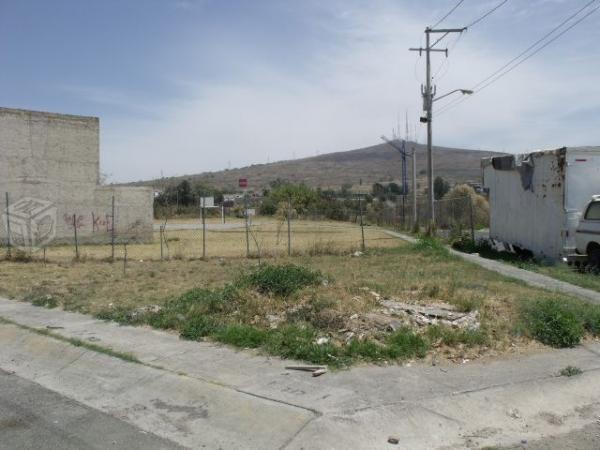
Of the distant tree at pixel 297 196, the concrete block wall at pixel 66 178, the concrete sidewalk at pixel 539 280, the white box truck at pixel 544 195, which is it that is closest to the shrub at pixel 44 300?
the concrete sidewalk at pixel 539 280

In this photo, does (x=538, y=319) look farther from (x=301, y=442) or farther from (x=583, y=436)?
(x=301, y=442)

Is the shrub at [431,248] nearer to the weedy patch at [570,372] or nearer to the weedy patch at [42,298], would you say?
the weedy patch at [42,298]

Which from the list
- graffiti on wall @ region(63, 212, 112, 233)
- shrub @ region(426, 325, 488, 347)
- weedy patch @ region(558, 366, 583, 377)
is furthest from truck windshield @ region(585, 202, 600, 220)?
graffiti on wall @ region(63, 212, 112, 233)

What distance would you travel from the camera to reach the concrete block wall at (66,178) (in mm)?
26750

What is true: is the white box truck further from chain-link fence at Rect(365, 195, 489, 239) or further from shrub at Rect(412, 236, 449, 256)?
chain-link fence at Rect(365, 195, 489, 239)

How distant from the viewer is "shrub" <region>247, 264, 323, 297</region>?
9.53 meters

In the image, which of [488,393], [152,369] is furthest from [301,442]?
[152,369]

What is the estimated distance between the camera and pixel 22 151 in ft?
88.7

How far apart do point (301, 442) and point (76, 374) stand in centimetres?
342

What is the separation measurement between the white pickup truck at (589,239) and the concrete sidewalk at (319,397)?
26.0 feet

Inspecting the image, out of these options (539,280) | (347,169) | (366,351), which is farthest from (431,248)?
(347,169)

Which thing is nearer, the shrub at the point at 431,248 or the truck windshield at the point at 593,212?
the truck windshield at the point at 593,212

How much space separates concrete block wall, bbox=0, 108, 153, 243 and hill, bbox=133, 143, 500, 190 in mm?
89781

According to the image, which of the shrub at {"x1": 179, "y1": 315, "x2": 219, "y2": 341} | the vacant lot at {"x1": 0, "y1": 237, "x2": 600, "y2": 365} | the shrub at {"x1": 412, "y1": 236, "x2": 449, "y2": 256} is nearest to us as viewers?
the vacant lot at {"x1": 0, "y1": 237, "x2": 600, "y2": 365}
